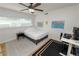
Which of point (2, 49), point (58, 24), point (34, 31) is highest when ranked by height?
point (58, 24)

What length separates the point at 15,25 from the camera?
1.29m

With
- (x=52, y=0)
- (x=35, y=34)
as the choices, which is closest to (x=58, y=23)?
(x=35, y=34)

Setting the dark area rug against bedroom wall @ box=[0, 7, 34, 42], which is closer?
bedroom wall @ box=[0, 7, 34, 42]

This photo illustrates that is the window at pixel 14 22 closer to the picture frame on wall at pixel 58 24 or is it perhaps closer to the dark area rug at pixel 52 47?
the picture frame on wall at pixel 58 24

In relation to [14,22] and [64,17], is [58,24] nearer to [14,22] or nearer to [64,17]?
[64,17]

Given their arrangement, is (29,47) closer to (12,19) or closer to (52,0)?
(12,19)

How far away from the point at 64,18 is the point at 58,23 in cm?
15

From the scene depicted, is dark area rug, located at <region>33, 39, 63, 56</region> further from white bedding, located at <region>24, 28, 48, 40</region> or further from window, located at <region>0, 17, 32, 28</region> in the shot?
window, located at <region>0, 17, 32, 28</region>

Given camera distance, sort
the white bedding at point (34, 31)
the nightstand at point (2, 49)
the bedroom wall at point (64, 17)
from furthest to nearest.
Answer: the white bedding at point (34, 31), the bedroom wall at point (64, 17), the nightstand at point (2, 49)

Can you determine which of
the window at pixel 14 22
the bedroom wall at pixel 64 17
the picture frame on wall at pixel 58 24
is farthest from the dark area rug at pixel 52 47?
the window at pixel 14 22

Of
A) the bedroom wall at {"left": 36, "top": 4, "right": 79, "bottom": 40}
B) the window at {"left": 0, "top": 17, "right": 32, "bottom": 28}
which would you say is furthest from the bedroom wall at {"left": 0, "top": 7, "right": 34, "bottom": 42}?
the bedroom wall at {"left": 36, "top": 4, "right": 79, "bottom": 40}

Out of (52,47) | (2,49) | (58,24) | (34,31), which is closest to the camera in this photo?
(2,49)

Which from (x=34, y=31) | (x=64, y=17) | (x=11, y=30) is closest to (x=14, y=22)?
(x=11, y=30)

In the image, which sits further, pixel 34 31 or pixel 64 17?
pixel 34 31
